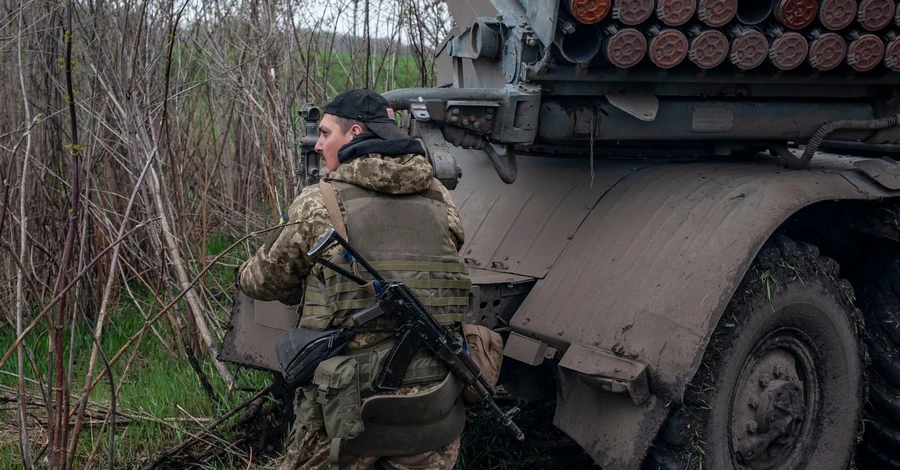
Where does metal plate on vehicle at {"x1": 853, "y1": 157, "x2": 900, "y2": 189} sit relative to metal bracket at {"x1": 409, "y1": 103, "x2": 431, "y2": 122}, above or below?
below

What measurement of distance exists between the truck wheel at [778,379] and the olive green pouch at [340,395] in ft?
3.79

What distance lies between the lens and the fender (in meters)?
3.26

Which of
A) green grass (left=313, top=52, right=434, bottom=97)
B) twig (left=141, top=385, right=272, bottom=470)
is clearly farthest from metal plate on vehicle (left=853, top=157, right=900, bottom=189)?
green grass (left=313, top=52, right=434, bottom=97)

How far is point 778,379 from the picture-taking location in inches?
146

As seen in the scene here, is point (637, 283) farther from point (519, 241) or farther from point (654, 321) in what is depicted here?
point (519, 241)

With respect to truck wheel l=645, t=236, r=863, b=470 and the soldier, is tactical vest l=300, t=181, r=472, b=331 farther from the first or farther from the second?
truck wheel l=645, t=236, r=863, b=470

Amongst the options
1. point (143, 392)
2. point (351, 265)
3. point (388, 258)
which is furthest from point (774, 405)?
point (143, 392)

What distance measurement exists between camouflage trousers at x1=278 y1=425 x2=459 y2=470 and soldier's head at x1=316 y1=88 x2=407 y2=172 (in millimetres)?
931

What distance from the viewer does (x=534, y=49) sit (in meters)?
3.70

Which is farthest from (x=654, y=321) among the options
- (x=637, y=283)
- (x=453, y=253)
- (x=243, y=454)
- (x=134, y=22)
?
(x=134, y=22)

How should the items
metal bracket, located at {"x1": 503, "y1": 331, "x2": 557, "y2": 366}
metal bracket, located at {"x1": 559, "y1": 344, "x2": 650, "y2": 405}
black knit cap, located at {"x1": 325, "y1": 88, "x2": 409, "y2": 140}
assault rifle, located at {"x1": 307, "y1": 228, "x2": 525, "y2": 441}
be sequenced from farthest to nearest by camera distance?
metal bracket, located at {"x1": 503, "y1": 331, "x2": 557, "y2": 366} < metal bracket, located at {"x1": 559, "y1": 344, "x2": 650, "y2": 405} < black knit cap, located at {"x1": 325, "y1": 88, "x2": 409, "y2": 140} < assault rifle, located at {"x1": 307, "y1": 228, "x2": 525, "y2": 441}

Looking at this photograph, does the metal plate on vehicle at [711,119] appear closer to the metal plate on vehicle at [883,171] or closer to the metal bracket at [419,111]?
the metal plate on vehicle at [883,171]

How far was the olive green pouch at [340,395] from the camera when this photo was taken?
2.91 metres

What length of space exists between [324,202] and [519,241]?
1246mm
